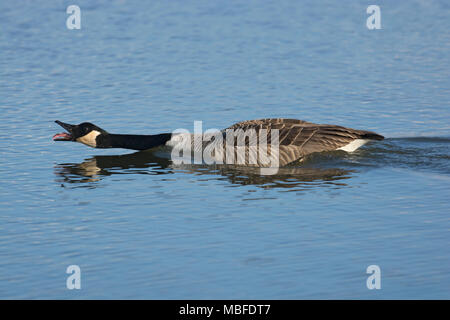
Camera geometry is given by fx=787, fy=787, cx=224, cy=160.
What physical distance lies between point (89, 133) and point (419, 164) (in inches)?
211

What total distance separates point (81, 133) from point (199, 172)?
7.93 feet

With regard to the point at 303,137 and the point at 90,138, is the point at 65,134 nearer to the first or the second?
the point at 90,138

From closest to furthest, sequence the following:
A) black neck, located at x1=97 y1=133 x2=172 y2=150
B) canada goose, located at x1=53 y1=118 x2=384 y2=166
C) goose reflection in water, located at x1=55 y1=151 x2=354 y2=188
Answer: goose reflection in water, located at x1=55 y1=151 x2=354 y2=188 < canada goose, located at x1=53 y1=118 x2=384 y2=166 < black neck, located at x1=97 y1=133 x2=172 y2=150

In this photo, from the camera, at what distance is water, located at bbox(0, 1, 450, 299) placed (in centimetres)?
763

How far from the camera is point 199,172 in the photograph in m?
11.9

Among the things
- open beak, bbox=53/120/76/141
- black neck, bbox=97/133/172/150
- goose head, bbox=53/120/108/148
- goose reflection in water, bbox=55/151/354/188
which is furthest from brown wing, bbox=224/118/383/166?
open beak, bbox=53/120/76/141

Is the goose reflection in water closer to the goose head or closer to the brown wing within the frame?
the brown wing

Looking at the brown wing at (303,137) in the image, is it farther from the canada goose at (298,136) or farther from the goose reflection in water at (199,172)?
the goose reflection in water at (199,172)

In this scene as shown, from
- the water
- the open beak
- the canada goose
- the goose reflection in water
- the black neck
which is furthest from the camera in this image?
the black neck

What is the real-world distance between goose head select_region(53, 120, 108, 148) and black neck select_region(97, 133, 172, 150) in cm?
10

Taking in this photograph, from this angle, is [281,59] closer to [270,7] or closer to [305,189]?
[270,7]

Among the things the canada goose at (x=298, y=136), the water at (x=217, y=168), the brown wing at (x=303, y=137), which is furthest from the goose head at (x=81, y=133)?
the brown wing at (x=303, y=137)

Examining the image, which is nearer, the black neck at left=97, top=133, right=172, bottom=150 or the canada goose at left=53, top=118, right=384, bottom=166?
the canada goose at left=53, top=118, right=384, bottom=166

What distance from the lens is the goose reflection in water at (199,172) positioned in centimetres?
1113
